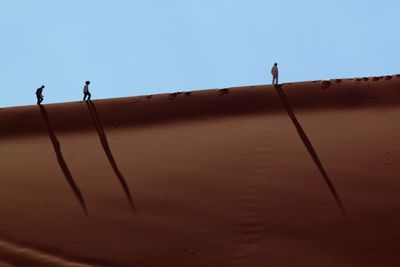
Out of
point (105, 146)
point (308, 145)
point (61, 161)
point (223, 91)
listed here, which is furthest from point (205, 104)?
point (61, 161)

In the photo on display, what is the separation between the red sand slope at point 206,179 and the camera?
5.54m

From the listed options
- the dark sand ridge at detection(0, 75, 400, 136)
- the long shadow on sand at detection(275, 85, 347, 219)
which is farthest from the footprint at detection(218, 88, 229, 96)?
the long shadow on sand at detection(275, 85, 347, 219)

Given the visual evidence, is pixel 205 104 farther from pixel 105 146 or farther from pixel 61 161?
pixel 61 161

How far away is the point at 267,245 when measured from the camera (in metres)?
5.54

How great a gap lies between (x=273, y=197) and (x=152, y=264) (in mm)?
1969

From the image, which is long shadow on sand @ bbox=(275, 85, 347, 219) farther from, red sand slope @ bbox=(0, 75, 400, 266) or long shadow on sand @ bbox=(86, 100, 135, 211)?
long shadow on sand @ bbox=(86, 100, 135, 211)

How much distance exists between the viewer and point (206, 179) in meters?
7.11

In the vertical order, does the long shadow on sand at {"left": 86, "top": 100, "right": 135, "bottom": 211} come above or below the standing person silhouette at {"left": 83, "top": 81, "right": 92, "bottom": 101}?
below

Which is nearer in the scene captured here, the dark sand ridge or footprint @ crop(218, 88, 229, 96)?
the dark sand ridge

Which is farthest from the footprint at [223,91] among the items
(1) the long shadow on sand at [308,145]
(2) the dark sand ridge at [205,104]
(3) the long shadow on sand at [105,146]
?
(3) the long shadow on sand at [105,146]

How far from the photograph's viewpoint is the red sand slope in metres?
5.54

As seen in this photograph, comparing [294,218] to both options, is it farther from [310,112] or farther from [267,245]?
[310,112]

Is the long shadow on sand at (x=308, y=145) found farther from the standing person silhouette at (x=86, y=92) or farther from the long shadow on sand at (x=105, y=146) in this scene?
the standing person silhouette at (x=86, y=92)

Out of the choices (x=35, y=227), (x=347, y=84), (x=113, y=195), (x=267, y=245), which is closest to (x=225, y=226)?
(x=267, y=245)
